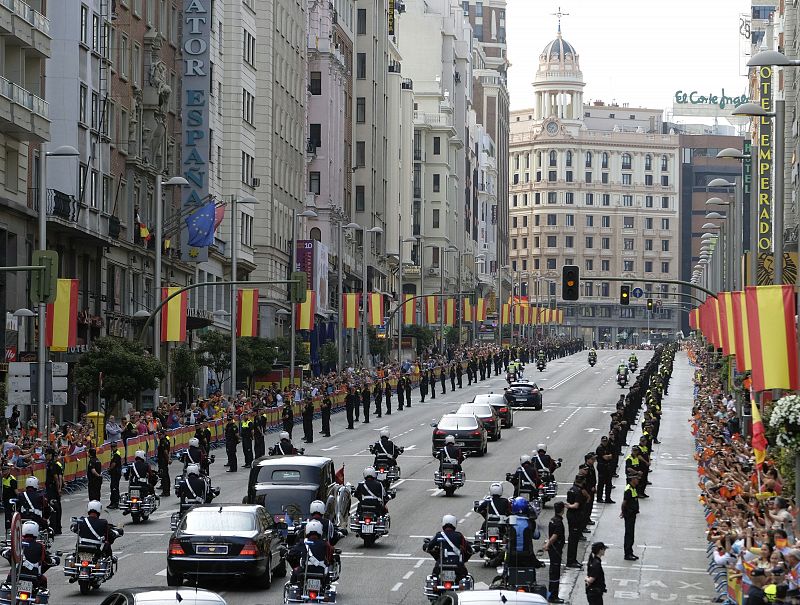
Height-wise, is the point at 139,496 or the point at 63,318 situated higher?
the point at 63,318

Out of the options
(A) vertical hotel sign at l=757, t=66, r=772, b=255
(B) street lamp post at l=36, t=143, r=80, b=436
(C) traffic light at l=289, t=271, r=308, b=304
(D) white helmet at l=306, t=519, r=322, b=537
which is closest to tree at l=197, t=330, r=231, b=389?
(C) traffic light at l=289, t=271, r=308, b=304

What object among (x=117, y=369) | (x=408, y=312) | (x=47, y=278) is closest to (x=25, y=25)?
(x=117, y=369)

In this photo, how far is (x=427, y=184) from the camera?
169 meters

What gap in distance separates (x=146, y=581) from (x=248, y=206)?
202 ft

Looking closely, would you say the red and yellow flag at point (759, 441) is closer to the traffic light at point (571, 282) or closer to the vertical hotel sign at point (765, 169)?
the traffic light at point (571, 282)

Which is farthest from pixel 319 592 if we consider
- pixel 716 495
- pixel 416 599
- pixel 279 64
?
pixel 279 64

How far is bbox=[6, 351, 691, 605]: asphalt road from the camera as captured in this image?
83.1 feet

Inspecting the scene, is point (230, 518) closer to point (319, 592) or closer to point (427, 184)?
point (319, 592)

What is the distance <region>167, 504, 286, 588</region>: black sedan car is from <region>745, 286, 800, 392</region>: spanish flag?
786 centimetres

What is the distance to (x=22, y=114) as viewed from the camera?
48656 millimetres

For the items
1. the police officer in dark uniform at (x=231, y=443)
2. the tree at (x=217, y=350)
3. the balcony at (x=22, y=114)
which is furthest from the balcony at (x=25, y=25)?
the tree at (x=217, y=350)

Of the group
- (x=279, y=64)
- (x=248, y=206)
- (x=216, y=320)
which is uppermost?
(x=279, y=64)

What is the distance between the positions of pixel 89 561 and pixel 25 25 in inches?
1099

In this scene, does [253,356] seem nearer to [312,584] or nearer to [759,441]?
[759,441]
